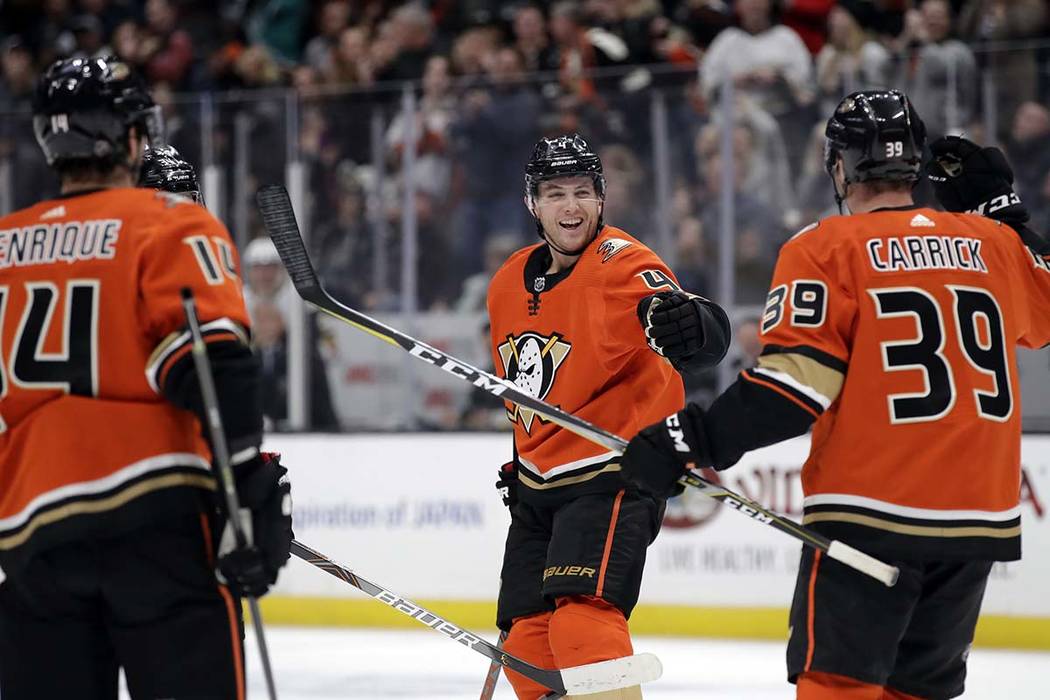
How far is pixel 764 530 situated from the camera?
18.4 ft

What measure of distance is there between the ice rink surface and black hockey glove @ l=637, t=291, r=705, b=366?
6.36 ft

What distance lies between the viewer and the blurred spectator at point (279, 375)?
6.30 meters

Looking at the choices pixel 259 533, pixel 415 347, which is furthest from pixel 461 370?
pixel 259 533

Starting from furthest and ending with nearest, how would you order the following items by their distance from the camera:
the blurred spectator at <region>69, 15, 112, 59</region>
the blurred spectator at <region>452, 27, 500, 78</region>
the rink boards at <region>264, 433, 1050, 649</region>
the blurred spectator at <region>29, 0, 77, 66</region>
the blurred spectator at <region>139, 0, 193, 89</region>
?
the blurred spectator at <region>29, 0, 77, 66</region>
the blurred spectator at <region>69, 15, 112, 59</region>
the blurred spectator at <region>139, 0, 193, 89</region>
the blurred spectator at <region>452, 27, 500, 78</region>
the rink boards at <region>264, 433, 1050, 649</region>

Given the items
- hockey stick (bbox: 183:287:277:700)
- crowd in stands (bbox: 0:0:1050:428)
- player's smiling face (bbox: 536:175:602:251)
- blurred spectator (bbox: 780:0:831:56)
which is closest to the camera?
hockey stick (bbox: 183:287:277:700)

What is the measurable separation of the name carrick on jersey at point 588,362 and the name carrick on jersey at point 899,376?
73 cm

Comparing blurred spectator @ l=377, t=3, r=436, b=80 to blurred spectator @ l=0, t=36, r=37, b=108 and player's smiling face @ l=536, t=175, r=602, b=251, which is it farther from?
player's smiling face @ l=536, t=175, r=602, b=251

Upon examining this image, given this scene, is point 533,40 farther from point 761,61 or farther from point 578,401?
point 578,401

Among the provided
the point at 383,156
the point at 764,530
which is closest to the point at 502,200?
the point at 383,156

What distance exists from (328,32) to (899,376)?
6.11m

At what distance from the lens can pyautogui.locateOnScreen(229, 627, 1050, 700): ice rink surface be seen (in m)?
4.64

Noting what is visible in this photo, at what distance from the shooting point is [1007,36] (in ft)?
20.3

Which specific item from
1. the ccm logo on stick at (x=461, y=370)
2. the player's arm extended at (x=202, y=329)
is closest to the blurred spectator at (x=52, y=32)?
the ccm logo on stick at (x=461, y=370)

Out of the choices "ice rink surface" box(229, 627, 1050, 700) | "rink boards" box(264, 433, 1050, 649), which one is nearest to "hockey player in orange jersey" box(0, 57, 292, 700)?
"ice rink surface" box(229, 627, 1050, 700)
